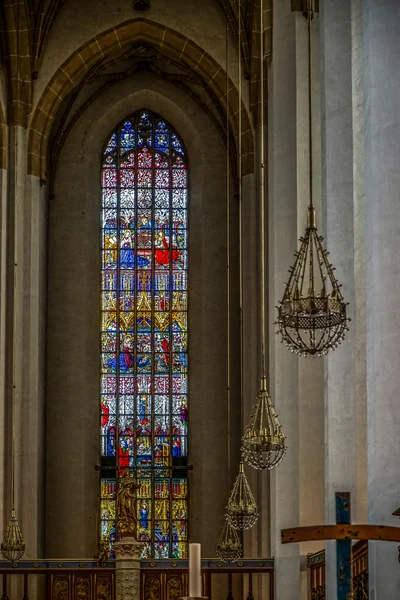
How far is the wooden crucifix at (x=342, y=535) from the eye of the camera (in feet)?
34.3

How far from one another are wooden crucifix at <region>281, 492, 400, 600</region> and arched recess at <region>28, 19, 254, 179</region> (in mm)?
16863

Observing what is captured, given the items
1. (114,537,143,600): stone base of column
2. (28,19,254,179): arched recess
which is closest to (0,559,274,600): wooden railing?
(114,537,143,600): stone base of column

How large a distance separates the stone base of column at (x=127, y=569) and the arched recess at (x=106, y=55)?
27.0 feet

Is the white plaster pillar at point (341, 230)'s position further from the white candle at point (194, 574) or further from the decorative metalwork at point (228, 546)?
the decorative metalwork at point (228, 546)

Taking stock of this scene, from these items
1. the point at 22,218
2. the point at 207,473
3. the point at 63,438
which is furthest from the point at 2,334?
the point at 207,473

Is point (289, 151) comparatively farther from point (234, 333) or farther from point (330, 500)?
point (234, 333)

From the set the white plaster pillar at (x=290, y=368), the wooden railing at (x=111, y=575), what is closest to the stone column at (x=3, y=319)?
the wooden railing at (x=111, y=575)

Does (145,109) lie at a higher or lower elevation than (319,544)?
higher

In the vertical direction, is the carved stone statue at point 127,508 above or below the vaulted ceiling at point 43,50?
below

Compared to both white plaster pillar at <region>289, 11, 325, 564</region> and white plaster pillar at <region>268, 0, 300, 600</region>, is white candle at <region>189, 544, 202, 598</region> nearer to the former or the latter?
white plaster pillar at <region>289, 11, 325, 564</region>

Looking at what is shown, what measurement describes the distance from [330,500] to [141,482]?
52.7 ft

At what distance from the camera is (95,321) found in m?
30.5

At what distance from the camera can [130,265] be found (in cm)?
3089

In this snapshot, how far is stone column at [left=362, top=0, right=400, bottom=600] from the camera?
41.2ft
